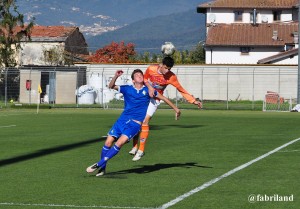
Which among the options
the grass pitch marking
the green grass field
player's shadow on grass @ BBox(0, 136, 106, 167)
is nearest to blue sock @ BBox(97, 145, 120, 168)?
the green grass field

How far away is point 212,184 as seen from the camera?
45.4 feet

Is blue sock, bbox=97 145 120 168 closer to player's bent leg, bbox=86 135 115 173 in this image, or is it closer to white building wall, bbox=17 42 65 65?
player's bent leg, bbox=86 135 115 173

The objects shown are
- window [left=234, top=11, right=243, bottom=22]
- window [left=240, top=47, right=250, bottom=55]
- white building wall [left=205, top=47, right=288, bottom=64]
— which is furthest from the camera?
window [left=234, top=11, right=243, bottom=22]

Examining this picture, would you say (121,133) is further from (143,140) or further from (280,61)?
(280,61)

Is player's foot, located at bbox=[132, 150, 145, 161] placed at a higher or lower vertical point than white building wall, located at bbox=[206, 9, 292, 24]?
lower

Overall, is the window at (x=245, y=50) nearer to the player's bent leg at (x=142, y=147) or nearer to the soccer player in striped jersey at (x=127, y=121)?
the player's bent leg at (x=142, y=147)

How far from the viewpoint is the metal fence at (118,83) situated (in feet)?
207

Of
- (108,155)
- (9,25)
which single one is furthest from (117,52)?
(108,155)

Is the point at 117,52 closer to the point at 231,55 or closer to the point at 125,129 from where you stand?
the point at 231,55

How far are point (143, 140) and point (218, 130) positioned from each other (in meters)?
12.0

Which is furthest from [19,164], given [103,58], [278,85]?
[103,58]

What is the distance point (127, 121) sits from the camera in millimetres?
15016

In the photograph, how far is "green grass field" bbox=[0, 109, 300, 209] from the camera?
12.1 metres

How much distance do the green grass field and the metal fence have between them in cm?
3665
